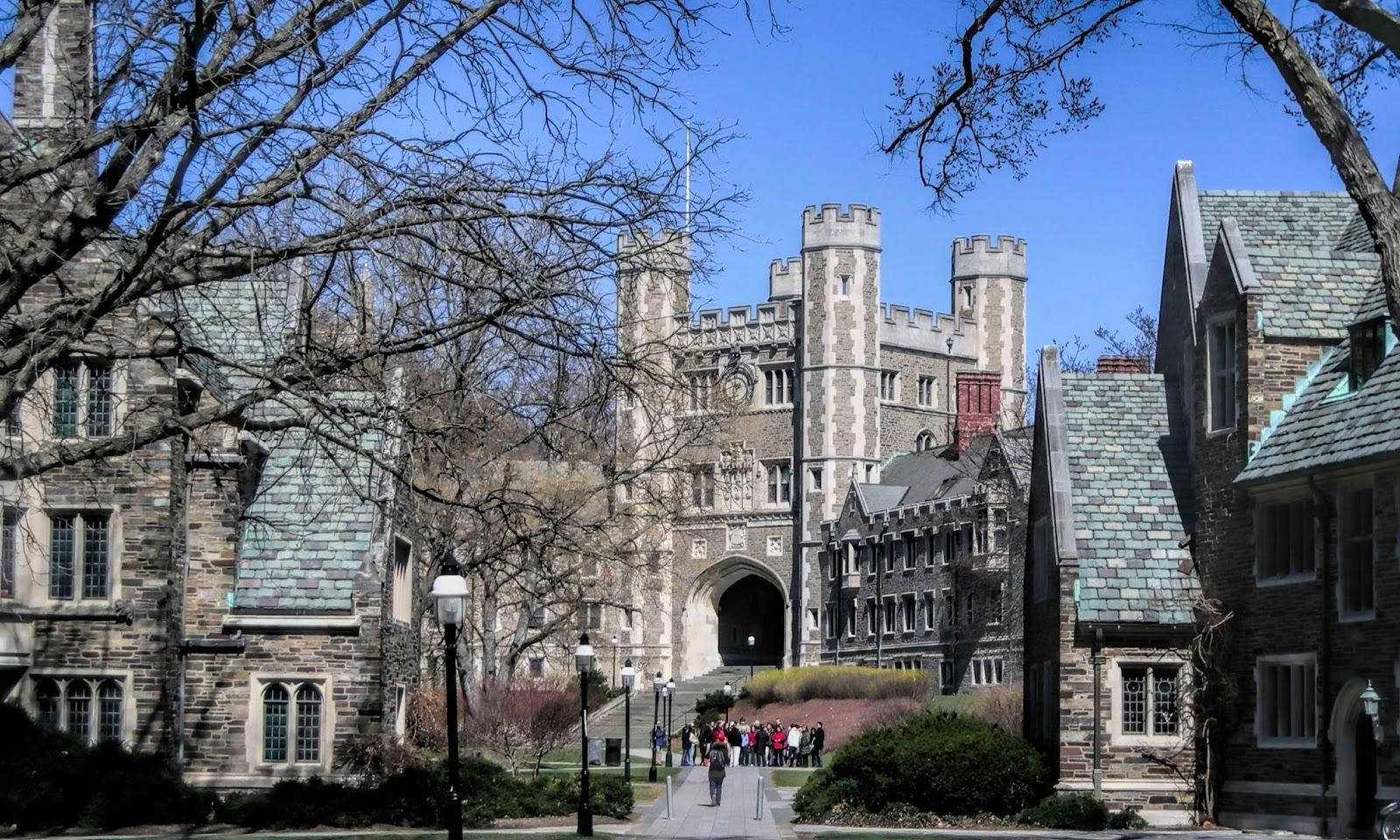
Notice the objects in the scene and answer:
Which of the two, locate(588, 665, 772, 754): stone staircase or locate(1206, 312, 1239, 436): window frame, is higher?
locate(1206, 312, 1239, 436): window frame

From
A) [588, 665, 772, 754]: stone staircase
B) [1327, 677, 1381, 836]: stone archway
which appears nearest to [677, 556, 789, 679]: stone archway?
[588, 665, 772, 754]: stone staircase

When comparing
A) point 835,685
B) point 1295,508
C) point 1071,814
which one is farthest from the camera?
point 835,685

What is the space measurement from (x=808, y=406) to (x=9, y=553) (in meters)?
67.5

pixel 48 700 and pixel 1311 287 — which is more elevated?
pixel 1311 287

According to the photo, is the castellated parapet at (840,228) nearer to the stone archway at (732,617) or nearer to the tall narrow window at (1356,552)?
the stone archway at (732,617)

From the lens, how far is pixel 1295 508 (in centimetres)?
2617

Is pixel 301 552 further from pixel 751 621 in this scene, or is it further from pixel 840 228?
pixel 751 621

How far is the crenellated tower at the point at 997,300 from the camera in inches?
3856

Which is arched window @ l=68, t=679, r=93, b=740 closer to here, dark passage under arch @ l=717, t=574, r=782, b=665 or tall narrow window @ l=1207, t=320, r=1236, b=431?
tall narrow window @ l=1207, t=320, r=1236, b=431

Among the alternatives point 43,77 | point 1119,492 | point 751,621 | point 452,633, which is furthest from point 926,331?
point 452,633

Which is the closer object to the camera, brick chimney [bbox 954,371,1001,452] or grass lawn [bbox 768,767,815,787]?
grass lawn [bbox 768,767,815,787]

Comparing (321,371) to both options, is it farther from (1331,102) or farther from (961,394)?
(961,394)

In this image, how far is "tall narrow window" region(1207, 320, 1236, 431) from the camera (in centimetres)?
2805

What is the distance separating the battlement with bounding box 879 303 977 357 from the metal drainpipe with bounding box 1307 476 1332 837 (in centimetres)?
6847
